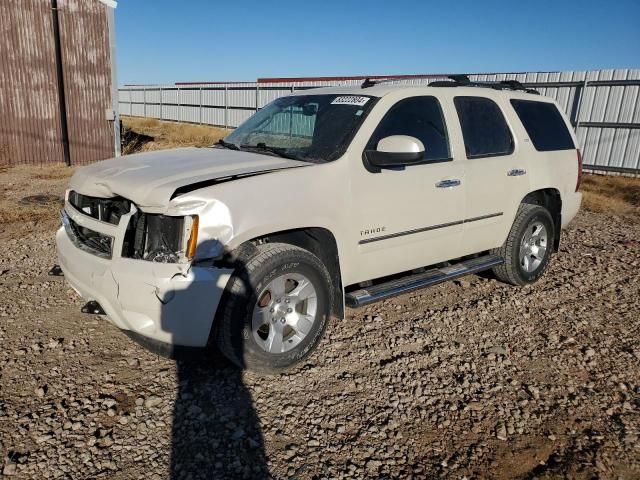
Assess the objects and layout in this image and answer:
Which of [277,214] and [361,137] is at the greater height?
[361,137]

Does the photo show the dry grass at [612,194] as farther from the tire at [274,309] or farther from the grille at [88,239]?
the grille at [88,239]

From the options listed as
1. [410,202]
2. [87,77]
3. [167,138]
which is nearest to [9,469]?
[410,202]

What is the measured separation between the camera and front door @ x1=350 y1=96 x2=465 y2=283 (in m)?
3.71

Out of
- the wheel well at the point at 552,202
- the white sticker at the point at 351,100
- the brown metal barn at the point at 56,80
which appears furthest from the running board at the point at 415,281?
the brown metal barn at the point at 56,80

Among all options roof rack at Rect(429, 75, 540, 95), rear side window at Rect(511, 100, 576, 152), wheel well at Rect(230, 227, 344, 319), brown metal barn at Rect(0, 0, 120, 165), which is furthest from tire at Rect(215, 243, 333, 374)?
brown metal barn at Rect(0, 0, 120, 165)

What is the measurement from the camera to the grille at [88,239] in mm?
3223

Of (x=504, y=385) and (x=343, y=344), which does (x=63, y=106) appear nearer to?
(x=343, y=344)

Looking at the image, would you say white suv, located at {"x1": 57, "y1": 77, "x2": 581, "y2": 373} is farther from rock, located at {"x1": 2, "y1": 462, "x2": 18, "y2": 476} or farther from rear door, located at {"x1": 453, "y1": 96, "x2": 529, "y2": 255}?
rock, located at {"x1": 2, "y1": 462, "x2": 18, "y2": 476}

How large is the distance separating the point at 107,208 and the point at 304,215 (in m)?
1.30

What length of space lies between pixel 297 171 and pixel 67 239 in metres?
1.68

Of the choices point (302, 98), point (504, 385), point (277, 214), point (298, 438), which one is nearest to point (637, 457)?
point (504, 385)

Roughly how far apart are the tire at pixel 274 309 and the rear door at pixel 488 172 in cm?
170

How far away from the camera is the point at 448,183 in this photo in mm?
4164

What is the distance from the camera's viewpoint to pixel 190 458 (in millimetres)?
2627
